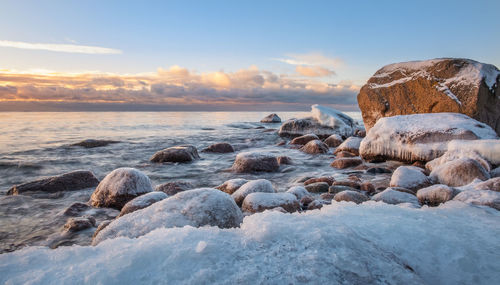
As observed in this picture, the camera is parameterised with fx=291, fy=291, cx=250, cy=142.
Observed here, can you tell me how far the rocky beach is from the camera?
4.76ft

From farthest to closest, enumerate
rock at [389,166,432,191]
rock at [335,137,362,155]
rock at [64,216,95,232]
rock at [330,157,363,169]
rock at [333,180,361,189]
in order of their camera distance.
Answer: rock at [335,137,362,155], rock at [330,157,363,169], rock at [333,180,361,189], rock at [389,166,432,191], rock at [64,216,95,232]

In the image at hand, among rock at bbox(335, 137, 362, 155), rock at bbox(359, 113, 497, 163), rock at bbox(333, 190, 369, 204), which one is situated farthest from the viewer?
rock at bbox(335, 137, 362, 155)

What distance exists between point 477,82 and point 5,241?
9.51 meters

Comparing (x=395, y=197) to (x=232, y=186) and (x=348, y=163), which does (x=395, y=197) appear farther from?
(x=348, y=163)

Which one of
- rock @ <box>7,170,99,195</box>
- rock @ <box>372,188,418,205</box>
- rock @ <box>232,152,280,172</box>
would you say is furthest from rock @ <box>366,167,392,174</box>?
rock @ <box>7,170,99,195</box>

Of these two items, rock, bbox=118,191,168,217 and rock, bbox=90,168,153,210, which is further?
rock, bbox=90,168,153,210

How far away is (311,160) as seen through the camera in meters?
8.30

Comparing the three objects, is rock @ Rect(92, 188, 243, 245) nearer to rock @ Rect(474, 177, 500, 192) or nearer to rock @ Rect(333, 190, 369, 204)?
rock @ Rect(333, 190, 369, 204)

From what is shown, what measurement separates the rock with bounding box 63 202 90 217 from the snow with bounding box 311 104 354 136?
1167cm

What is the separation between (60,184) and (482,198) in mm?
6370

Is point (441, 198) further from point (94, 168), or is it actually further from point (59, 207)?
point (94, 168)

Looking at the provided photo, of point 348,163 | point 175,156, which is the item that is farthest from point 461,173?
point 175,156

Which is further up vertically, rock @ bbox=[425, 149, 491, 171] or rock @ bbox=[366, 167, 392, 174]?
rock @ bbox=[425, 149, 491, 171]

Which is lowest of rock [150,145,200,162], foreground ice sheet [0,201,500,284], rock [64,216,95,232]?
rock [150,145,200,162]
